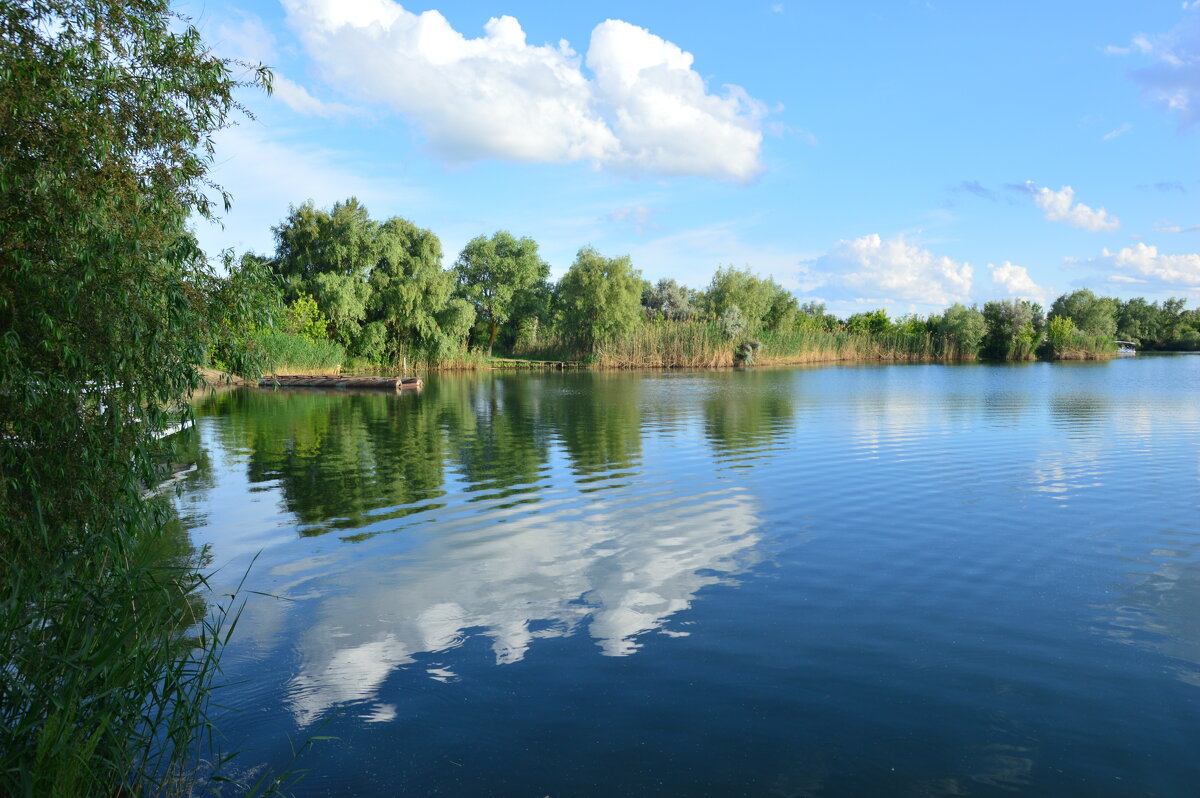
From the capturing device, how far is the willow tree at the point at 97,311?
5.16 metres

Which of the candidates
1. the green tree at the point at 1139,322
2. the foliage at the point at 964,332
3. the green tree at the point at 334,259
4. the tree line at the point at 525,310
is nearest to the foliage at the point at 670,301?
the tree line at the point at 525,310

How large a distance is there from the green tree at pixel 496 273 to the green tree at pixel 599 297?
18.6 feet

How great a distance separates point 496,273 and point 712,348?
23.4 meters

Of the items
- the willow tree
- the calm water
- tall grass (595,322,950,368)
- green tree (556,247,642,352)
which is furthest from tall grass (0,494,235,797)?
green tree (556,247,642,352)

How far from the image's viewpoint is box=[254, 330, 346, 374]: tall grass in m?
47.8

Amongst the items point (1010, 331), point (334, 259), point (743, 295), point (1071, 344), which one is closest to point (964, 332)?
point (1010, 331)

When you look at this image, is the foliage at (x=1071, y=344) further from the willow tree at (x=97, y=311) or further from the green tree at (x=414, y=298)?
the willow tree at (x=97, y=311)

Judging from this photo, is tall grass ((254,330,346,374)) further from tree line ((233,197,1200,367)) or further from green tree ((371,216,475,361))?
green tree ((371,216,475,361))

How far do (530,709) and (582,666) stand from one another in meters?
0.88

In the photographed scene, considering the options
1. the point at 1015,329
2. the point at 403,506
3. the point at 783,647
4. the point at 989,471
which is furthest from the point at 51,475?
the point at 1015,329

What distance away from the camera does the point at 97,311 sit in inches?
241

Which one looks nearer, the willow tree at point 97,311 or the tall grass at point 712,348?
the willow tree at point 97,311

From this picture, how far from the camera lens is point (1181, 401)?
3145 centimetres

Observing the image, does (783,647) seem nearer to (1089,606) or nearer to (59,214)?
(1089,606)
